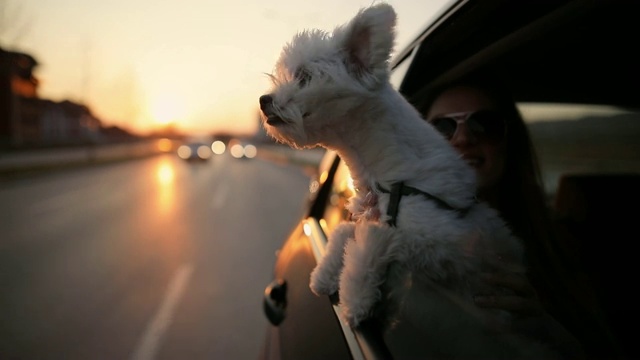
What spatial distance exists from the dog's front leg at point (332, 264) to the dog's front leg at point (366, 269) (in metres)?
0.19

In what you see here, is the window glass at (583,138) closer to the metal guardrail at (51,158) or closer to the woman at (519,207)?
the woman at (519,207)

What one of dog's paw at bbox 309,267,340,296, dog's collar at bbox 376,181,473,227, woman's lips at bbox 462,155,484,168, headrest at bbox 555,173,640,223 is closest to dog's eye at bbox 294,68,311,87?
dog's collar at bbox 376,181,473,227

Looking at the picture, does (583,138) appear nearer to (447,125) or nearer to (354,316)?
(447,125)

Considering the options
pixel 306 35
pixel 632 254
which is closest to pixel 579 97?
pixel 632 254

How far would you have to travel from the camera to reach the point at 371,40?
5.26 feet

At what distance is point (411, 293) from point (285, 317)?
3.69 ft

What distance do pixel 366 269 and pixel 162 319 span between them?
174 inches

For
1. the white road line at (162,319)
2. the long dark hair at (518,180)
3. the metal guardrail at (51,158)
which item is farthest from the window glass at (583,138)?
the metal guardrail at (51,158)

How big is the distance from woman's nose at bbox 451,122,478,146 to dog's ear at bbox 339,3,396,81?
932 millimetres

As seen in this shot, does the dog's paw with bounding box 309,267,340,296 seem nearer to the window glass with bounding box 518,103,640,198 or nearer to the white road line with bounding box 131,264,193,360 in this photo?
the window glass with bounding box 518,103,640,198

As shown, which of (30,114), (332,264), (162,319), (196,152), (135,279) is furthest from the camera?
(30,114)

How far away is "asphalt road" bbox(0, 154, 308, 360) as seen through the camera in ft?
15.8

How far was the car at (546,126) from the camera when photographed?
191cm

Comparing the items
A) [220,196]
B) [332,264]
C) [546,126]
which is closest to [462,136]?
[332,264]
